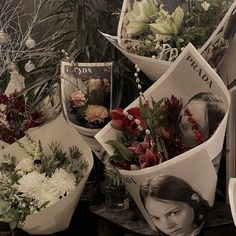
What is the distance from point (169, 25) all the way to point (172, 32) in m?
0.02

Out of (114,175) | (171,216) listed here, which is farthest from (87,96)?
(171,216)

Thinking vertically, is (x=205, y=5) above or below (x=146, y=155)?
above

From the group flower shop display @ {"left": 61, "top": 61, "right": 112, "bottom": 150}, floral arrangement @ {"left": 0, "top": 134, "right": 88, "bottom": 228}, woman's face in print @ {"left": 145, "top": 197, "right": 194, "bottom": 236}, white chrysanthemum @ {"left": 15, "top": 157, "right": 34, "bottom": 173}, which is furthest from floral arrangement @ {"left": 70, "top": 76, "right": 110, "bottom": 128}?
woman's face in print @ {"left": 145, "top": 197, "right": 194, "bottom": 236}

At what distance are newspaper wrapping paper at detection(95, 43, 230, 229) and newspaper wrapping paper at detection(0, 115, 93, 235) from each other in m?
0.24

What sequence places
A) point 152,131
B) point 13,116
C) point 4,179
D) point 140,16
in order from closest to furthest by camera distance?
point 152,131 < point 140,16 < point 4,179 < point 13,116

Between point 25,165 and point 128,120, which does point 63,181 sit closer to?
point 25,165

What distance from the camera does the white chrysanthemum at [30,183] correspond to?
153cm

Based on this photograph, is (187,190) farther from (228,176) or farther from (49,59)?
(49,59)

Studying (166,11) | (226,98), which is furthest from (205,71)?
(166,11)

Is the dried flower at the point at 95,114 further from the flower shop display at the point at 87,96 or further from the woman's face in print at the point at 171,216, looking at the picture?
the woman's face in print at the point at 171,216

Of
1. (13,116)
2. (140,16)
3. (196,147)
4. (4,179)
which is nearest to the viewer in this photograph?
(196,147)

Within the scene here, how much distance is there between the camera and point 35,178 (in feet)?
5.13

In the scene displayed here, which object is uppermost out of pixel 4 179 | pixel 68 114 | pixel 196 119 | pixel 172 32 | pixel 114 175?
pixel 172 32

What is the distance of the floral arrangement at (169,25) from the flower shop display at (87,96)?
176 mm
